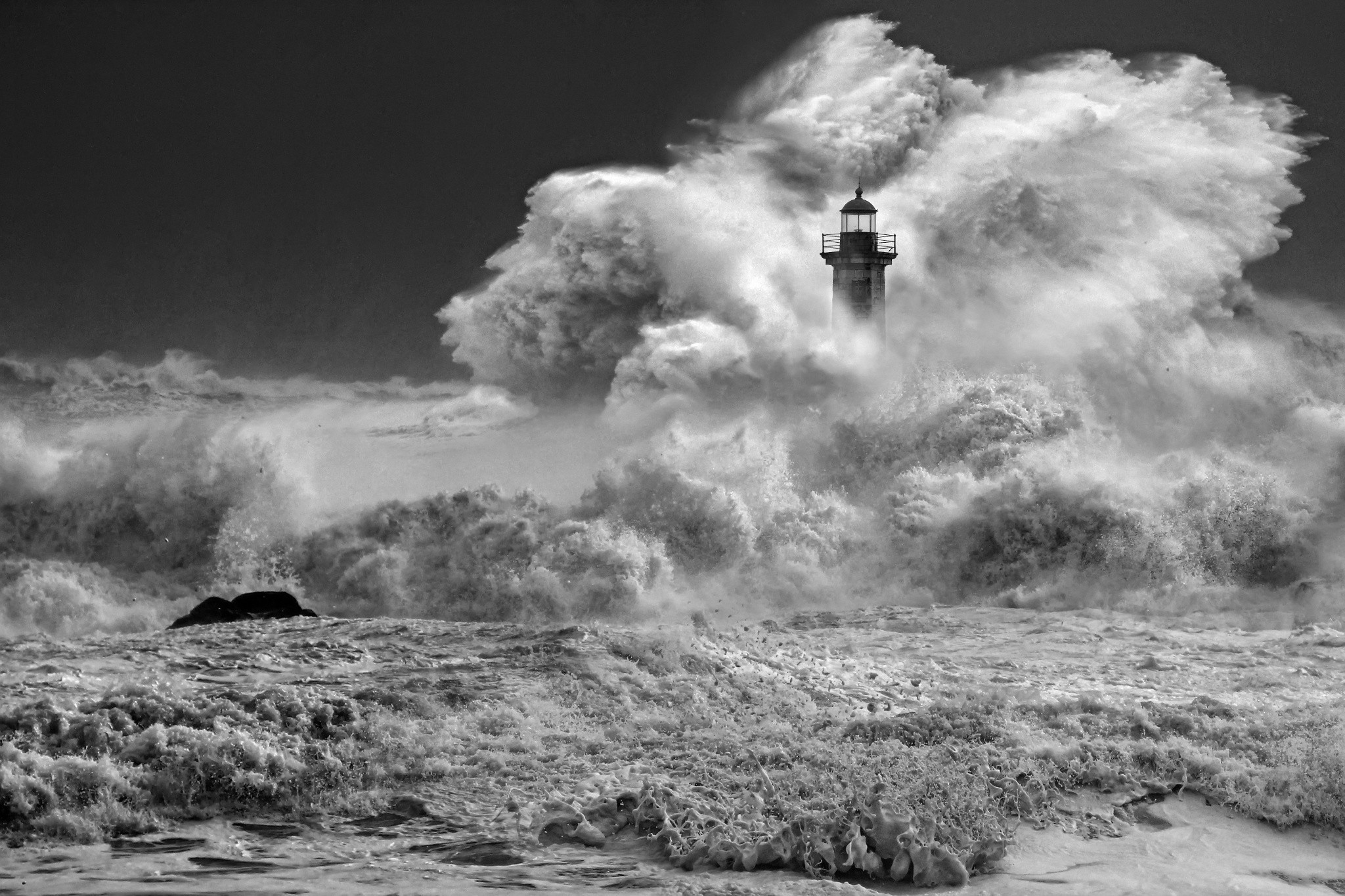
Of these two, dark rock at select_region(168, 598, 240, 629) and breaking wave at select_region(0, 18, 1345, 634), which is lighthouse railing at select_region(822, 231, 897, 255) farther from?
dark rock at select_region(168, 598, 240, 629)

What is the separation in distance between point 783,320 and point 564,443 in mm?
4577

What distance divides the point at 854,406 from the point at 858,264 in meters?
2.48

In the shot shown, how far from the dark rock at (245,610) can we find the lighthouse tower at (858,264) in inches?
466

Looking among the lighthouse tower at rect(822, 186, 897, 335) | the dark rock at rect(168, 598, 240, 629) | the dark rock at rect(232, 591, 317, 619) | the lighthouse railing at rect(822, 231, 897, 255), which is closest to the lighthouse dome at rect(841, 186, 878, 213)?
the lighthouse tower at rect(822, 186, 897, 335)

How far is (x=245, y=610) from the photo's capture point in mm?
18312

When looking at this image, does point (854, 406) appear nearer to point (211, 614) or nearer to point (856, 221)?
point (856, 221)

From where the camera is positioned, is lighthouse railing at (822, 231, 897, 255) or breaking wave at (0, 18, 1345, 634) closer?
breaking wave at (0, 18, 1345, 634)

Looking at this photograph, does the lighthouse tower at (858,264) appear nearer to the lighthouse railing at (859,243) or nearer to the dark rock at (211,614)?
the lighthouse railing at (859,243)

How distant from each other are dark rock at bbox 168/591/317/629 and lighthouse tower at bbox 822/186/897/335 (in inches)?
466

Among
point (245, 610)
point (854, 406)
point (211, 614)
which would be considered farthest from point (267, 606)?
point (854, 406)

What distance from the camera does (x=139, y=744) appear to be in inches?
416

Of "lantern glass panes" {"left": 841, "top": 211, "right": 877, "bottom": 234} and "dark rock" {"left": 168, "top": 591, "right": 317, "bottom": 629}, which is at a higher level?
"lantern glass panes" {"left": 841, "top": 211, "right": 877, "bottom": 234}

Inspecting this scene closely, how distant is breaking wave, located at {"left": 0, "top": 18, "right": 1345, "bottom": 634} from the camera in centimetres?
2427

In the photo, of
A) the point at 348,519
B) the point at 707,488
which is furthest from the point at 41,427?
the point at 707,488
